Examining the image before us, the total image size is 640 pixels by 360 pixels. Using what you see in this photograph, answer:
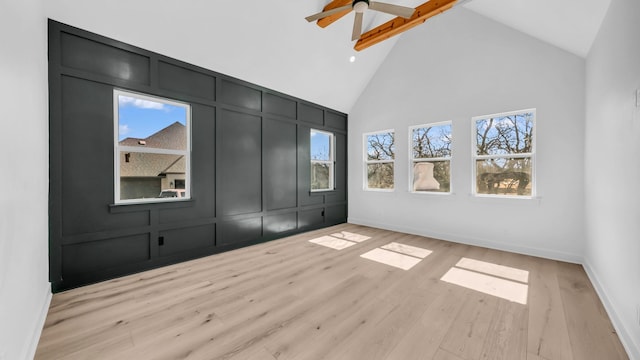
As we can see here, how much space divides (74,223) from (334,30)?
13.9 ft

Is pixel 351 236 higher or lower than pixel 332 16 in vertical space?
lower

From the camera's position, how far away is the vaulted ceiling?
2.60 m

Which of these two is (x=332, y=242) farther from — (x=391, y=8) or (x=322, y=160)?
(x=391, y=8)

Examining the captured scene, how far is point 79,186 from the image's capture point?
8.61ft

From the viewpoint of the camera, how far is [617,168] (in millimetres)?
2035

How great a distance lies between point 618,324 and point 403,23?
13.0 ft

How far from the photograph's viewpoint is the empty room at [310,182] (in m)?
1.73

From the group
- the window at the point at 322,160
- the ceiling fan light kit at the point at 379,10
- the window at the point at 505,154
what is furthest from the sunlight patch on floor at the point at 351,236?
the ceiling fan light kit at the point at 379,10

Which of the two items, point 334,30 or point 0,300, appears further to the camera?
point 334,30

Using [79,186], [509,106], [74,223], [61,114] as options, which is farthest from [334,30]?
[74,223]

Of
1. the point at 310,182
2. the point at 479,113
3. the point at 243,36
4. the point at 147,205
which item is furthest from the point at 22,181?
the point at 479,113

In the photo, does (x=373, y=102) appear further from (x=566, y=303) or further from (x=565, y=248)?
(x=566, y=303)

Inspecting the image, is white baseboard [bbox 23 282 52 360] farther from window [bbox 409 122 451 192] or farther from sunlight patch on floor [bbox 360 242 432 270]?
window [bbox 409 122 451 192]

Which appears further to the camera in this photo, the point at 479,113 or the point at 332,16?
the point at 479,113
